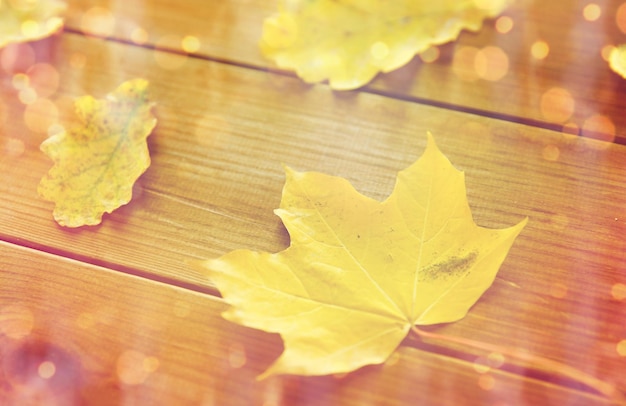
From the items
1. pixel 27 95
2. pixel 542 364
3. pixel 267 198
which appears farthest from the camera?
pixel 27 95

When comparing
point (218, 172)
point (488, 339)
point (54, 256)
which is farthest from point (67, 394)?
point (488, 339)

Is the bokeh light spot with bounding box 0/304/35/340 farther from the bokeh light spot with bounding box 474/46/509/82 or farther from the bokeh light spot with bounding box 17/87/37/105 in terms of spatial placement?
the bokeh light spot with bounding box 474/46/509/82

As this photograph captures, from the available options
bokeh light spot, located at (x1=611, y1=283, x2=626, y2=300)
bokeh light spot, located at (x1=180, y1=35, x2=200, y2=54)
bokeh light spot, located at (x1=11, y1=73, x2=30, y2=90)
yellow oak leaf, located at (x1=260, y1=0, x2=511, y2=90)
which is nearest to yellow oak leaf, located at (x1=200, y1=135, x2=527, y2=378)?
bokeh light spot, located at (x1=611, y1=283, x2=626, y2=300)

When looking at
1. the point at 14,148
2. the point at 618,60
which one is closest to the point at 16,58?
the point at 14,148

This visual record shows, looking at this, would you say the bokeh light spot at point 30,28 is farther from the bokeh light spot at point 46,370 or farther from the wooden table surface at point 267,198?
the bokeh light spot at point 46,370

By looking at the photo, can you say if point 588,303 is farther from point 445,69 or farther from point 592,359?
point 445,69

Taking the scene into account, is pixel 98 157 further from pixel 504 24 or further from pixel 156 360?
pixel 504 24
